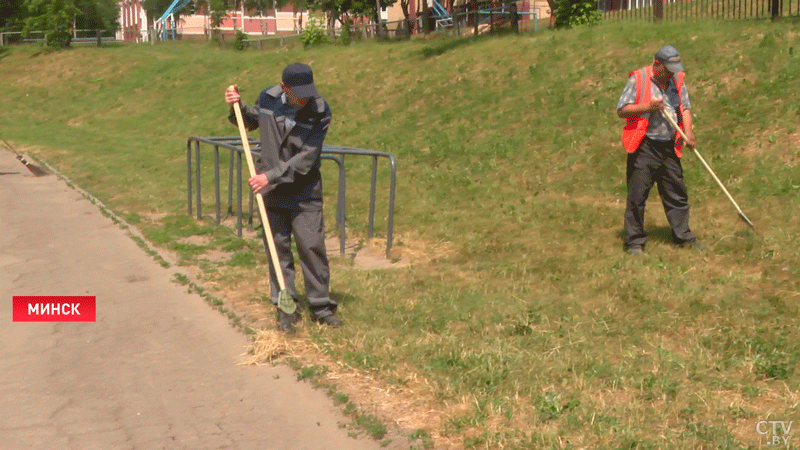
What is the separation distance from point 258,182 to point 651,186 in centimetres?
395

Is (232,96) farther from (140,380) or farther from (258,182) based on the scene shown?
(140,380)

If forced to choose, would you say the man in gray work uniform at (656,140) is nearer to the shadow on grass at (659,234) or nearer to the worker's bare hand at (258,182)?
the shadow on grass at (659,234)

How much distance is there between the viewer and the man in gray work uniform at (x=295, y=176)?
679 centimetres

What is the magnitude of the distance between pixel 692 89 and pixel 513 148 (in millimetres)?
2741

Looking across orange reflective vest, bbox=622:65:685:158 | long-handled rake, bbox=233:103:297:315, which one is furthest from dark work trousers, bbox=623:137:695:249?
long-handled rake, bbox=233:103:297:315

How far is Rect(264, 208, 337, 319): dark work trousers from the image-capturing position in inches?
276

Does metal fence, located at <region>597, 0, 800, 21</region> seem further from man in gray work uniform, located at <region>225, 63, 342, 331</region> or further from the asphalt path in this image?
man in gray work uniform, located at <region>225, 63, 342, 331</region>

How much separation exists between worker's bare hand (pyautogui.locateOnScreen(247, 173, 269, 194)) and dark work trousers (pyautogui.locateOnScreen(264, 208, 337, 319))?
0.35 meters

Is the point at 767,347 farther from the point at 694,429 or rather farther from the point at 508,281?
the point at 508,281

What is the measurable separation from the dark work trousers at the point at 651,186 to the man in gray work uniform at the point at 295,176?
3.37 m

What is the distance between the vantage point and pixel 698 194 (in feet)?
37.3

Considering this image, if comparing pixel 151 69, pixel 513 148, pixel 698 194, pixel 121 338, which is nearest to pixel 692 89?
pixel 513 148

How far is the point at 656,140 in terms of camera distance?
356 inches

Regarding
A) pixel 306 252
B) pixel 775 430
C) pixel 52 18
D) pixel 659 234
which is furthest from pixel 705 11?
pixel 52 18
